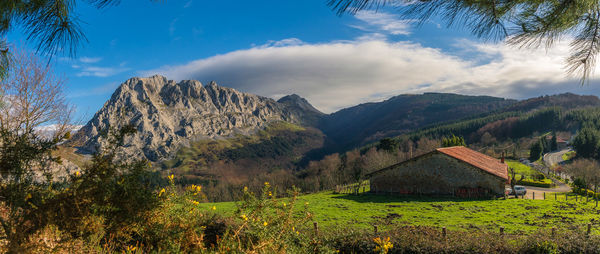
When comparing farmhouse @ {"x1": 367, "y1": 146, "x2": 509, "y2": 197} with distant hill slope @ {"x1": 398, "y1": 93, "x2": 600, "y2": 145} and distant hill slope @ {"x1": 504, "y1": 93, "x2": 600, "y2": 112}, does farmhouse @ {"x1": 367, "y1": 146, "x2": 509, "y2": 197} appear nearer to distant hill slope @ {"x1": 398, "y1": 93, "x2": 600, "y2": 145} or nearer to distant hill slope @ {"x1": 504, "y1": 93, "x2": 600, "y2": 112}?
distant hill slope @ {"x1": 398, "y1": 93, "x2": 600, "y2": 145}

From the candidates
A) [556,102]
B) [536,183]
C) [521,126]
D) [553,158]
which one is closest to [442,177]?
[536,183]

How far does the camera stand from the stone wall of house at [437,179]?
23.2 m

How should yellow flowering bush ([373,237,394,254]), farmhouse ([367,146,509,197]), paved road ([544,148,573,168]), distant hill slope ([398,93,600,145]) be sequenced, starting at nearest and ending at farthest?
1. yellow flowering bush ([373,237,394,254])
2. farmhouse ([367,146,509,197])
3. paved road ([544,148,573,168])
4. distant hill slope ([398,93,600,145])

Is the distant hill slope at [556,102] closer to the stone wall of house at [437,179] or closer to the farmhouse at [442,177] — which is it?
the farmhouse at [442,177]

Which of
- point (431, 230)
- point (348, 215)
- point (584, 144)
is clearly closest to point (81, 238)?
point (431, 230)

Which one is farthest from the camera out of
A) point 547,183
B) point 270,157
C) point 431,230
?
point 270,157

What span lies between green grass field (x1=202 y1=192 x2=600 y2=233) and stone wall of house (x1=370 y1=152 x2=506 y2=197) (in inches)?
73.6

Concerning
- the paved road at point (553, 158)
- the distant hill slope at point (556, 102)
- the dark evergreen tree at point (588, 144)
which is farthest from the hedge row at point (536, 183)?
the distant hill slope at point (556, 102)

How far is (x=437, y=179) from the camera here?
24953 mm

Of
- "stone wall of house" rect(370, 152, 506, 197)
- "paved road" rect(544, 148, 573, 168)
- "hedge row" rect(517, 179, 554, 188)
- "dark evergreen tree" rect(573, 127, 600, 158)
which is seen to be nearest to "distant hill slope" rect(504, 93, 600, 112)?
"paved road" rect(544, 148, 573, 168)

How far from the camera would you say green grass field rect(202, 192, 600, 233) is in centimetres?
1438

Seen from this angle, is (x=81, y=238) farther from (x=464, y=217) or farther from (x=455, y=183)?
(x=455, y=183)

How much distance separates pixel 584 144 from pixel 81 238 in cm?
9659

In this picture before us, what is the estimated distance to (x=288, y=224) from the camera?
3711 mm
